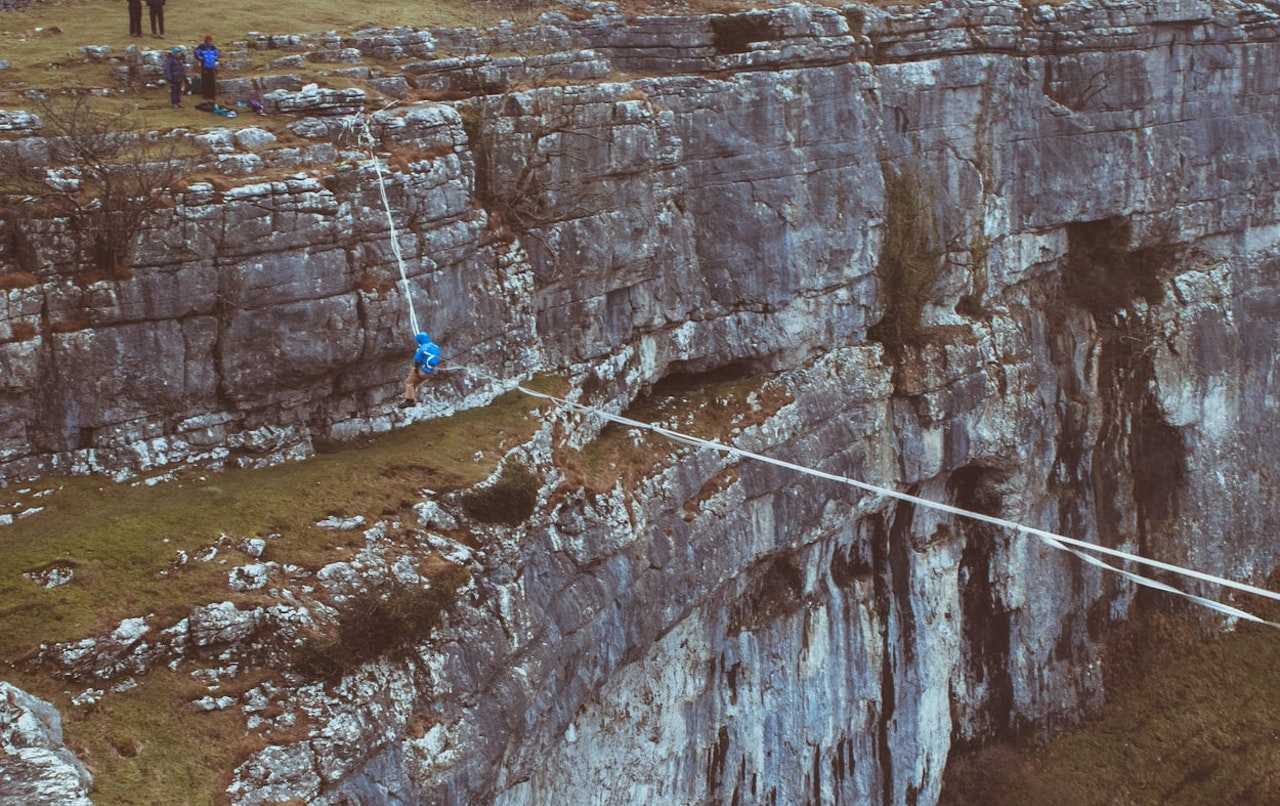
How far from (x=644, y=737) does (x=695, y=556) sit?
3432 millimetres

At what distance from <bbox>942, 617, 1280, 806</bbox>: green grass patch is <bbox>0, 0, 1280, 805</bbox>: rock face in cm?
87

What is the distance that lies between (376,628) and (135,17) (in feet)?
47.5

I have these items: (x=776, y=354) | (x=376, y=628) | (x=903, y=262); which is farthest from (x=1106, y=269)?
(x=376, y=628)

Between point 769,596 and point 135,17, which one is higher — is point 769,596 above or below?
below

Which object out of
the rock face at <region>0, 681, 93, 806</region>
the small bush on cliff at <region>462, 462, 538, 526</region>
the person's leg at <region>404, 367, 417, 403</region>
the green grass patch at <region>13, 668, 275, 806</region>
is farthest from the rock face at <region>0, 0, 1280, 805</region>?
the rock face at <region>0, 681, 93, 806</region>

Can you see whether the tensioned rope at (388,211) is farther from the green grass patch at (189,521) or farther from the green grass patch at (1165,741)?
the green grass patch at (1165,741)

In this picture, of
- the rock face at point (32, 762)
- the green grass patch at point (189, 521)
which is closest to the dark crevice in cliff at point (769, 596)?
the green grass patch at point (189, 521)

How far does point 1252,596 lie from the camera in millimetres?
33938

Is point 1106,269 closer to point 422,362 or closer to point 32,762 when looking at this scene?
point 422,362

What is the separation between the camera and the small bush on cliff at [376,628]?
1470 centimetres

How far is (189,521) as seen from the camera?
16.1 meters

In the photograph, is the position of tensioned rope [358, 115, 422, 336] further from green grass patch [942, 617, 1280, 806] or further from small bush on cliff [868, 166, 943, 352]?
green grass patch [942, 617, 1280, 806]

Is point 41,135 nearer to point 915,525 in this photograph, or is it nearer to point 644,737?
point 644,737

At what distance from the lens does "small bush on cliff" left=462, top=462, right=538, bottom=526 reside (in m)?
17.9
